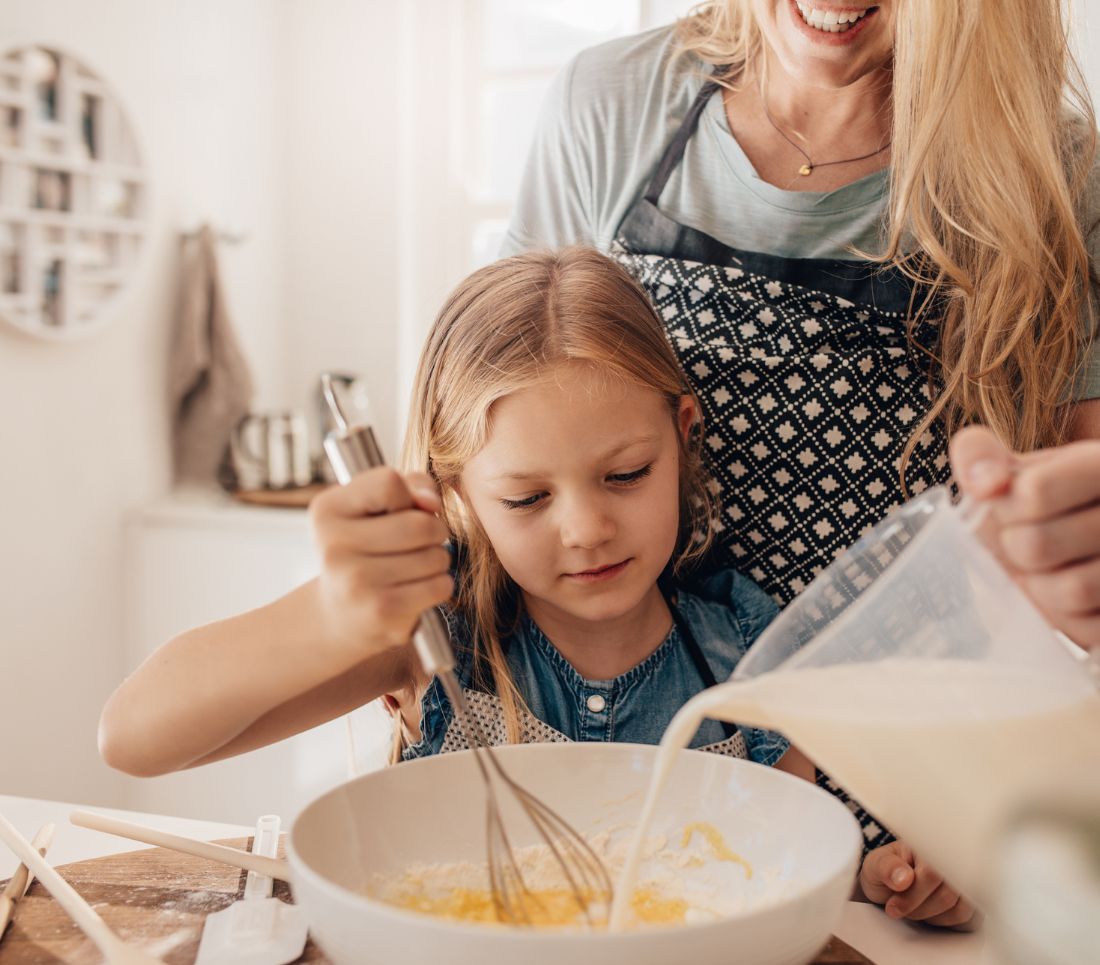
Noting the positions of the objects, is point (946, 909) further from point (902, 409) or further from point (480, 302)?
point (480, 302)

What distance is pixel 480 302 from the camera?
1147 millimetres

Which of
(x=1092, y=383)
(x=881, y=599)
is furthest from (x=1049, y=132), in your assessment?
(x=881, y=599)

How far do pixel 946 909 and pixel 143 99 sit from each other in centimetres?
233

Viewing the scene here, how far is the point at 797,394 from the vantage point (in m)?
1.17

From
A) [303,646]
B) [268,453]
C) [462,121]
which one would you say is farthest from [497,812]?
[462,121]

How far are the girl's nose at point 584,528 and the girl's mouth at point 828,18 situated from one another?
494 millimetres

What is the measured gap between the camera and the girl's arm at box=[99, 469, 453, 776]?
2.43 ft

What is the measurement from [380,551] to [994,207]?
2.29 ft

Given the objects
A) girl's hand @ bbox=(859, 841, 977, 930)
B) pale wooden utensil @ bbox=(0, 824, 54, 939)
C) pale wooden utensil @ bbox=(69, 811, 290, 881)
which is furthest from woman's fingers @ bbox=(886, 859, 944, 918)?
pale wooden utensil @ bbox=(0, 824, 54, 939)

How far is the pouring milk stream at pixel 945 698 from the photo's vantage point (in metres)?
0.57

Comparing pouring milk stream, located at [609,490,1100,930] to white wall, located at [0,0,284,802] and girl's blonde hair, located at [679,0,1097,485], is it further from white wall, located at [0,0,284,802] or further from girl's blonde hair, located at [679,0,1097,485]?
white wall, located at [0,0,284,802]

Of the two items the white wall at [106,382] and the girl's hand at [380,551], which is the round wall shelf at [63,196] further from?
the girl's hand at [380,551]

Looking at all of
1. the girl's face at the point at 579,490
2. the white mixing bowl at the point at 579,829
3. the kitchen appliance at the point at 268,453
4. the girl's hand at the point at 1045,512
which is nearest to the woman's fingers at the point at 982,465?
the girl's hand at the point at 1045,512

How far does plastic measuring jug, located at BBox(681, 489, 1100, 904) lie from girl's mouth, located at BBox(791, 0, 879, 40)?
2.11 feet
